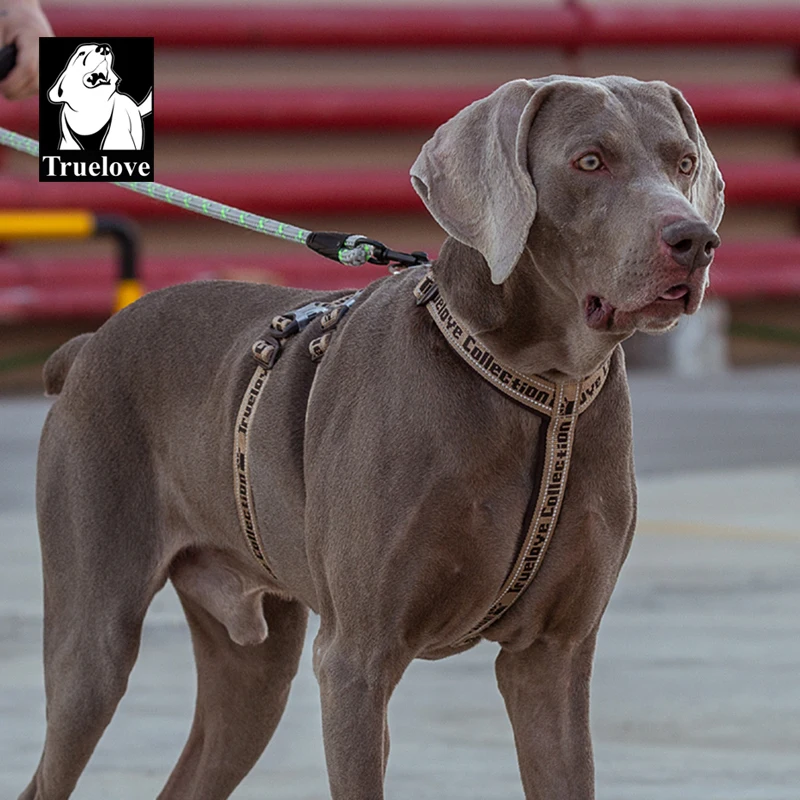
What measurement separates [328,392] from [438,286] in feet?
0.92

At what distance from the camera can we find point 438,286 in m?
3.45

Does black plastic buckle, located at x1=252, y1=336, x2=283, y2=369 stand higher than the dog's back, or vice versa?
black plastic buckle, located at x1=252, y1=336, x2=283, y2=369

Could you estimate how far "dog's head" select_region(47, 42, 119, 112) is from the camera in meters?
4.75

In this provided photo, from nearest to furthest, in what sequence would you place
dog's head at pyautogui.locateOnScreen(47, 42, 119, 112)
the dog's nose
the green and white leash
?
the dog's nose < the green and white leash < dog's head at pyautogui.locateOnScreen(47, 42, 119, 112)

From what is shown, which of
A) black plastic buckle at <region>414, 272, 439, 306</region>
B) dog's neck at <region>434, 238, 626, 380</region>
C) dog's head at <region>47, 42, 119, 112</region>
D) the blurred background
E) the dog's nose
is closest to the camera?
the dog's nose

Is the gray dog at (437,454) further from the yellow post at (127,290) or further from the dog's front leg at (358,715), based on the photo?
the yellow post at (127,290)

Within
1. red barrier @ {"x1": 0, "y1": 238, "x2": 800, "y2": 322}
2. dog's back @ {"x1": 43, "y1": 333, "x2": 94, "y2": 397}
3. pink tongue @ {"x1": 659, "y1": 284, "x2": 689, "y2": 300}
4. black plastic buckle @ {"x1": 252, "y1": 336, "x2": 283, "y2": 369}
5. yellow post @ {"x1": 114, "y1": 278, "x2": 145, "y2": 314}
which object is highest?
pink tongue @ {"x1": 659, "y1": 284, "x2": 689, "y2": 300}

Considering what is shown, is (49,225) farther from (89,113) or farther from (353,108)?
(353,108)

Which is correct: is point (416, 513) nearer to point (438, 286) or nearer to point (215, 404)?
point (438, 286)

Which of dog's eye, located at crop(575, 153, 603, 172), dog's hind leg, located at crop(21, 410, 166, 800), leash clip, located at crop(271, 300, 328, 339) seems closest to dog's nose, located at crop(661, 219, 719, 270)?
dog's eye, located at crop(575, 153, 603, 172)

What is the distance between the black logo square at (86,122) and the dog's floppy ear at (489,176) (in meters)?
1.59

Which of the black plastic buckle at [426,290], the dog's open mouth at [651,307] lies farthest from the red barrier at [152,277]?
the dog's open mouth at [651,307]

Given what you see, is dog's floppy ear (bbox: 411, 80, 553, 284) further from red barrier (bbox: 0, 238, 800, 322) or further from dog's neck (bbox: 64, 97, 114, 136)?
red barrier (bbox: 0, 238, 800, 322)

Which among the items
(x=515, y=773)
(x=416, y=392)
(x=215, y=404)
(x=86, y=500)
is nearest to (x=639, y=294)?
(x=416, y=392)
